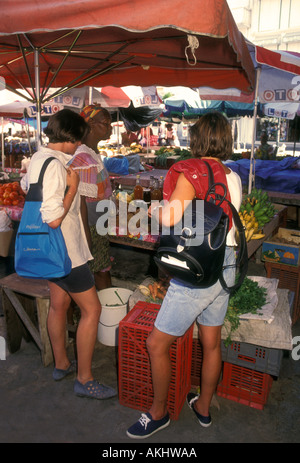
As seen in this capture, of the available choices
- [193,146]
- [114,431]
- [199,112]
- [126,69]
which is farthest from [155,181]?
[199,112]

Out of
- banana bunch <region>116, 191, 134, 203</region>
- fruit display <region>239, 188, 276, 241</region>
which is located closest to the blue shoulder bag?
banana bunch <region>116, 191, 134, 203</region>

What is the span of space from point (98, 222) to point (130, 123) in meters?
11.9

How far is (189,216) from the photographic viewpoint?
2168 millimetres

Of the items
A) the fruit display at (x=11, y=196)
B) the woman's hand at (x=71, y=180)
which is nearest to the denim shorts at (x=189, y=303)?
the woman's hand at (x=71, y=180)

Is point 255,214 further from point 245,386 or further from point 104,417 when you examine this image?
point 104,417

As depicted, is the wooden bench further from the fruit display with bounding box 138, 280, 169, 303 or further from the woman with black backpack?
the woman with black backpack

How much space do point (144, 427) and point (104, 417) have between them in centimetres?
38

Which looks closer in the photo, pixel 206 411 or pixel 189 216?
pixel 189 216

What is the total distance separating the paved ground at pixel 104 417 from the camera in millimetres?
2715

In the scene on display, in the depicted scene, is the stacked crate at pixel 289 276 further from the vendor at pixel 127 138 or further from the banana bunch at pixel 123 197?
the vendor at pixel 127 138

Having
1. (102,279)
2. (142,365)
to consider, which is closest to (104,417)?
(142,365)

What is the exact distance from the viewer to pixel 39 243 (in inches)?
103

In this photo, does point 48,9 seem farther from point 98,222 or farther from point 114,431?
point 114,431
